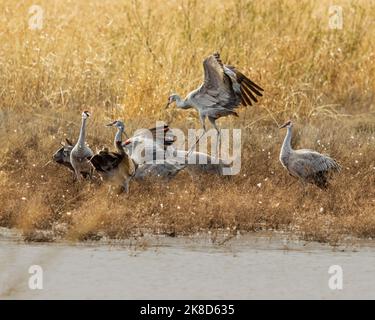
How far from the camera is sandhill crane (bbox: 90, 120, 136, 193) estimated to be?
10031 mm

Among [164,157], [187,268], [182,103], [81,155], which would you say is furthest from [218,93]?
[187,268]

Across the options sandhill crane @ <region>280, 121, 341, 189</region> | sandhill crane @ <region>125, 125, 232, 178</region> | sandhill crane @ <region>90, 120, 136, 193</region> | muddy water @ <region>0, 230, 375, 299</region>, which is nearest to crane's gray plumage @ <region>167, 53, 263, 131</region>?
Answer: sandhill crane @ <region>125, 125, 232, 178</region>

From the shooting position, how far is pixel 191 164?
10.8m

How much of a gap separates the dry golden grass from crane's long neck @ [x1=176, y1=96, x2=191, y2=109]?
532 millimetres

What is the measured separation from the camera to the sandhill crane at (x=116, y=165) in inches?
395

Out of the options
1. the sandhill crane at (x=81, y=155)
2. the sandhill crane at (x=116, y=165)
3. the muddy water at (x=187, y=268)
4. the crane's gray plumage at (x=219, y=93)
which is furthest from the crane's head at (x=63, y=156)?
the crane's gray plumage at (x=219, y=93)

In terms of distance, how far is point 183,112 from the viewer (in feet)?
42.4

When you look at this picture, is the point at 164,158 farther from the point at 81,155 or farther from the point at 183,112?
the point at 183,112

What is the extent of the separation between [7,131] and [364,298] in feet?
16.6

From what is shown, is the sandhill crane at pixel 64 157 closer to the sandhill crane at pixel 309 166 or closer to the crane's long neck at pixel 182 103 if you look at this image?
the crane's long neck at pixel 182 103

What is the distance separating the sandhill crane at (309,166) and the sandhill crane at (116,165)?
50.1 inches

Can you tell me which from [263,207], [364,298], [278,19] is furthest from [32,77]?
[364,298]

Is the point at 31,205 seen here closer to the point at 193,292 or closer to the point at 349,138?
the point at 193,292

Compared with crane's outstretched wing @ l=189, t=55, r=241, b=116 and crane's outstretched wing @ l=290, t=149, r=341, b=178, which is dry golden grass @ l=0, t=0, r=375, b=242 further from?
crane's outstretched wing @ l=189, t=55, r=241, b=116
